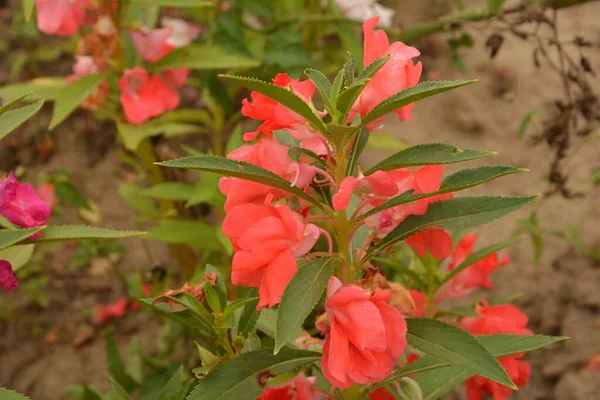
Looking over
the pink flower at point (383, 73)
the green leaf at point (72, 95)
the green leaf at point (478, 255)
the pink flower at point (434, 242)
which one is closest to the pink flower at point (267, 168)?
the pink flower at point (383, 73)

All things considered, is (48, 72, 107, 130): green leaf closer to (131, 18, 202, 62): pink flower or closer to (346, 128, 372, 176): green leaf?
(131, 18, 202, 62): pink flower

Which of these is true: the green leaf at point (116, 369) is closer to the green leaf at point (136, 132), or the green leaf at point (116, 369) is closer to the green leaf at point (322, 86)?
the green leaf at point (136, 132)

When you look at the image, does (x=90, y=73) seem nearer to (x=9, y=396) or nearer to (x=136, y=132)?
(x=136, y=132)

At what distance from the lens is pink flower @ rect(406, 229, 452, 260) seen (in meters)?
0.95

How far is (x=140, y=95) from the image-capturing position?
1.80 meters

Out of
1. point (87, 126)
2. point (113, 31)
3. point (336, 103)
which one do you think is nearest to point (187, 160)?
point (336, 103)

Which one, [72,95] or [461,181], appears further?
[72,95]

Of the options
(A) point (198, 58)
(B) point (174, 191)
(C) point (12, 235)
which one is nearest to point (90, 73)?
(A) point (198, 58)

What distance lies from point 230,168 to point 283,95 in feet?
0.36

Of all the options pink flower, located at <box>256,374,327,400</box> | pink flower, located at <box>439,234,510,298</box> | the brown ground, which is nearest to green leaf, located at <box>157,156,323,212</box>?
pink flower, located at <box>256,374,327,400</box>

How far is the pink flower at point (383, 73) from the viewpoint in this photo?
825 mm

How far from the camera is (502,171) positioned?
79cm

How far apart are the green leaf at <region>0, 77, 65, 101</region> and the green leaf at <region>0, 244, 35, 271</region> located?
86 cm

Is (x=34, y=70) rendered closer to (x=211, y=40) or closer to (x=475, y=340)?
(x=211, y=40)
